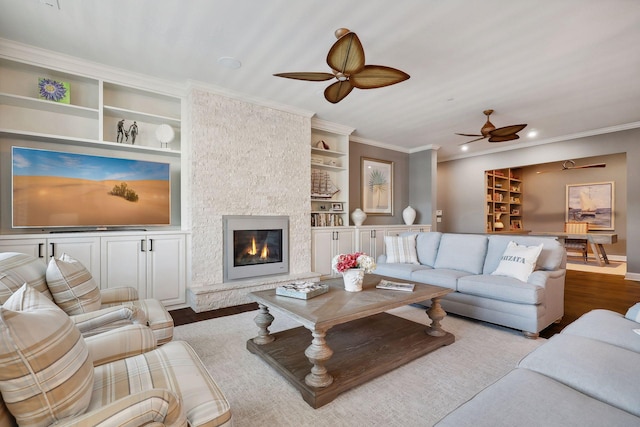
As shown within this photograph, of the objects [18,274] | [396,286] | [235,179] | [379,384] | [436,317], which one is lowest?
[379,384]

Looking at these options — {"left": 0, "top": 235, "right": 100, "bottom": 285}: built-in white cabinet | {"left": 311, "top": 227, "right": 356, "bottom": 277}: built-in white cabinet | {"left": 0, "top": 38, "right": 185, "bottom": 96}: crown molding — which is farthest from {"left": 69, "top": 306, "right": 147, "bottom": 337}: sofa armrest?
{"left": 311, "top": 227, "right": 356, "bottom": 277}: built-in white cabinet

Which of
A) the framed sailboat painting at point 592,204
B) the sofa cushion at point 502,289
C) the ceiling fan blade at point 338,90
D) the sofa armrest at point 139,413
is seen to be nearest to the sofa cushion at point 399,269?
the sofa cushion at point 502,289

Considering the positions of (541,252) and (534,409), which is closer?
(534,409)

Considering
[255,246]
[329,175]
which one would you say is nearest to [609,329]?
[255,246]

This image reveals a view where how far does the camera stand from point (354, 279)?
2.48m

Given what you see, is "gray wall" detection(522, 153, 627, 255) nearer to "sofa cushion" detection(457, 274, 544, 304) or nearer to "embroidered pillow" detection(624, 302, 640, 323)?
"sofa cushion" detection(457, 274, 544, 304)

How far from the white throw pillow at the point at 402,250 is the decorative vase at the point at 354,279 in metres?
1.88

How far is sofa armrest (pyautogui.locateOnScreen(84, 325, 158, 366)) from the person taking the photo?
141 cm

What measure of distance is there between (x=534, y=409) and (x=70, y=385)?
157cm

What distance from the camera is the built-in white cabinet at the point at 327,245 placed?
4828 millimetres

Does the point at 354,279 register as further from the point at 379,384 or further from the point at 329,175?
the point at 329,175

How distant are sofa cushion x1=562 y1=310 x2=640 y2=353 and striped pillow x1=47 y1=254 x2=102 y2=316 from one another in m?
2.94

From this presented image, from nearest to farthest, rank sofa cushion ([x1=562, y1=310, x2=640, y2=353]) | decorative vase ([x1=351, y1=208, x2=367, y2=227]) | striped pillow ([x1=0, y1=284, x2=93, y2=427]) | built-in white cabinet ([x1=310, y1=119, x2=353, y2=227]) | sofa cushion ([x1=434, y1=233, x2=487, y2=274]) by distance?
1. striped pillow ([x1=0, y1=284, x2=93, y2=427])
2. sofa cushion ([x1=562, y1=310, x2=640, y2=353])
3. sofa cushion ([x1=434, y1=233, x2=487, y2=274])
4. built-in white cabinet ([x1=310, y1=119, x2=353, y2=227])
5. decorative vase ([x1=351, y1=208, x2=367, y2=227])

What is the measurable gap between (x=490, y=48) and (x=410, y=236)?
248cm
